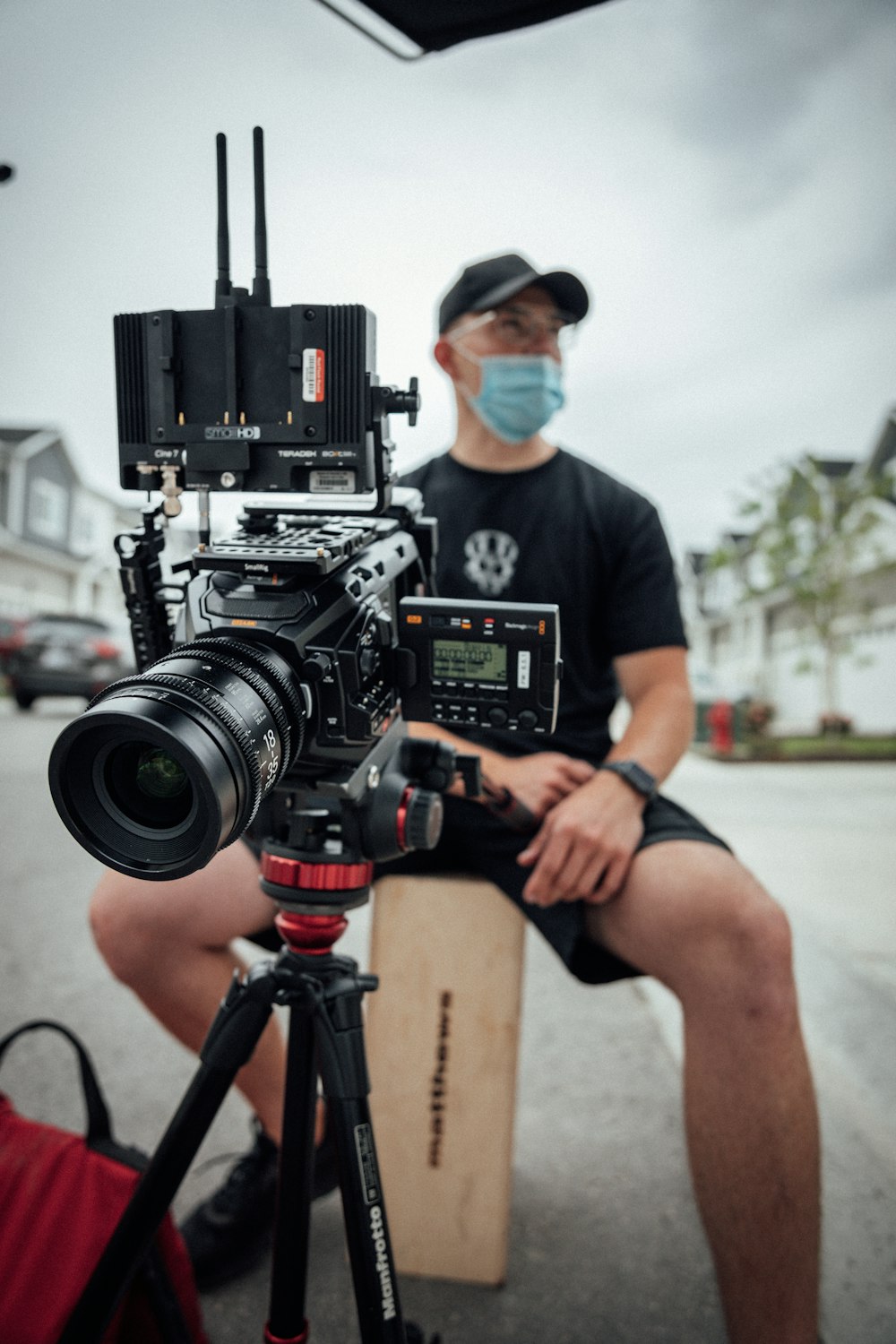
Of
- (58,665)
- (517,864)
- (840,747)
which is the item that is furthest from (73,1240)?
(840,747)

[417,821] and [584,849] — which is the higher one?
[417,821]

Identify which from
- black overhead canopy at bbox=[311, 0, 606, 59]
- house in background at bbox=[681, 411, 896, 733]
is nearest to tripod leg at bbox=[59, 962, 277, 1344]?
black overhead canopy at bbox=[311, 0, 606, 59]

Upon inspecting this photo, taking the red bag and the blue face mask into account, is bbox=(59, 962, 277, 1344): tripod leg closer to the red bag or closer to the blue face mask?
the red bag

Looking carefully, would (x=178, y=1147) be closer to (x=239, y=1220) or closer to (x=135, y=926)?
(x=135, y=926)

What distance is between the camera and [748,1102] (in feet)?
3.78

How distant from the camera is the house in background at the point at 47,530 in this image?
50.0 feet

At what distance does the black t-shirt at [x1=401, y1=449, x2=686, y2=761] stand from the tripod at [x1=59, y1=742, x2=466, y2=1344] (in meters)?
0.59

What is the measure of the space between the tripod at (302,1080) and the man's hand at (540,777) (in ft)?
1.39

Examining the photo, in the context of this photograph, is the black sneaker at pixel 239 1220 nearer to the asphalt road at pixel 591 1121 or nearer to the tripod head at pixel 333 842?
the asphalt road at pixel 591 1121

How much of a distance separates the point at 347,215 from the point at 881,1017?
2.37 metres

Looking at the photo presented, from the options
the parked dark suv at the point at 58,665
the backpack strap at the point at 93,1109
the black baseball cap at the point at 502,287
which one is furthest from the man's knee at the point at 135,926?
the parked dark suv at the point at 58,665

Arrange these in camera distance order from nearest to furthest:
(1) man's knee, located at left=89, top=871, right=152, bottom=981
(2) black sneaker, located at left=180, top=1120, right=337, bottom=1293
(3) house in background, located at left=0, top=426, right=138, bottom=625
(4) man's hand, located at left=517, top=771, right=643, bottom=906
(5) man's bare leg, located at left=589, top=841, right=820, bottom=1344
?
(5) man's bare leg, located at left=589, top=841, right=820, bottom=1344
(4) man's hand, located at left=517, top=771, right=643, bottom=906
(1) man's knee, located at left=89, top=871, right=152, bottom=981
(2) black sneaker, located at left=180, top=1120, right=337, bottom=1293
(3) house in background, located at left=0, top=426, right=138, bottom=625

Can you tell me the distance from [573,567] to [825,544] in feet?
40.5

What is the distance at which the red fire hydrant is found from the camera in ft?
31.6
